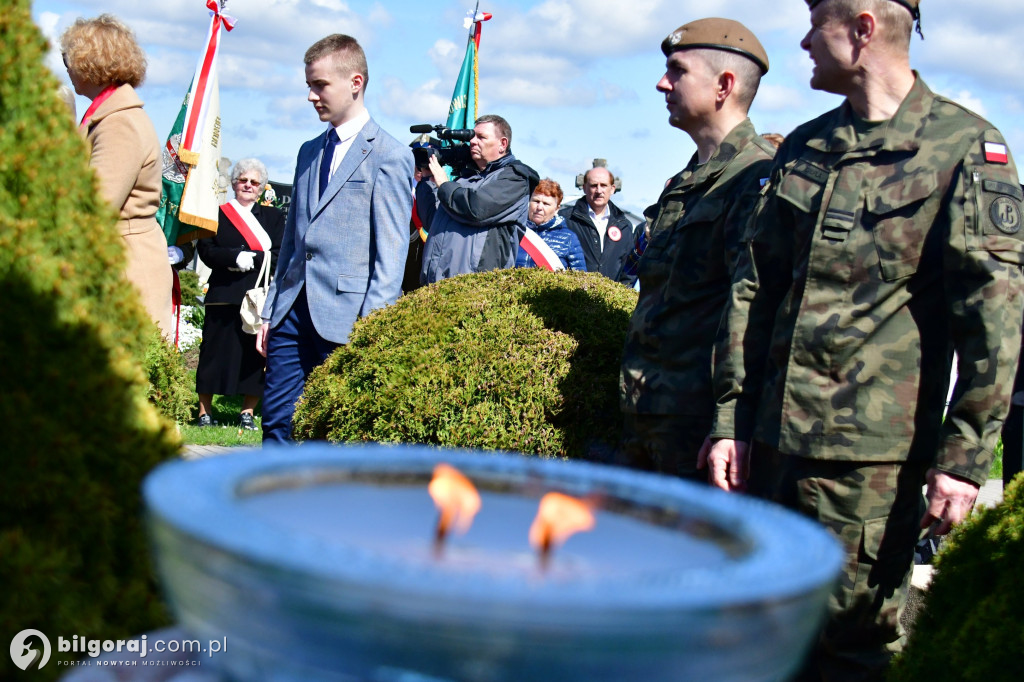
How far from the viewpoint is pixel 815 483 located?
266cm

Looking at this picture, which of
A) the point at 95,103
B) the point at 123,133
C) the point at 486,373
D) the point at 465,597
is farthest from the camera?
the point at 95,103

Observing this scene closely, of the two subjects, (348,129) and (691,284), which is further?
(348,129)

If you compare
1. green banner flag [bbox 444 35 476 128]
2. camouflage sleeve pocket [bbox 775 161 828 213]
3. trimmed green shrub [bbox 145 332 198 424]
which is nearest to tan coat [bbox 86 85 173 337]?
trimmed green shrub [bbox 145 332 198 424]

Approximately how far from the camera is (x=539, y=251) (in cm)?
725

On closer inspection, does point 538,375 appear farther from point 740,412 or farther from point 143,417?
point 143,417

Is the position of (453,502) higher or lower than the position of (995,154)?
lower

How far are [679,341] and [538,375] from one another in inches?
28.4

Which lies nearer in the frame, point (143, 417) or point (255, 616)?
point (255, 616)

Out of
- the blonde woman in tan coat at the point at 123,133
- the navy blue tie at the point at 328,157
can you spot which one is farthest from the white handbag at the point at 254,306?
the blonde woman in tan coat at the point at 123,133

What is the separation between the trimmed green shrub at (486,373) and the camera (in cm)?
385

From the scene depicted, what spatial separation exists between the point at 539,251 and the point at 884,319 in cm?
476

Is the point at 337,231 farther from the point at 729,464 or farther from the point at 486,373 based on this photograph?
the point at 729,464

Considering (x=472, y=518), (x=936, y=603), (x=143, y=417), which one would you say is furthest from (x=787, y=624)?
(x=936, y=603)

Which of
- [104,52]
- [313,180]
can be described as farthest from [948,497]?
[104,52]
